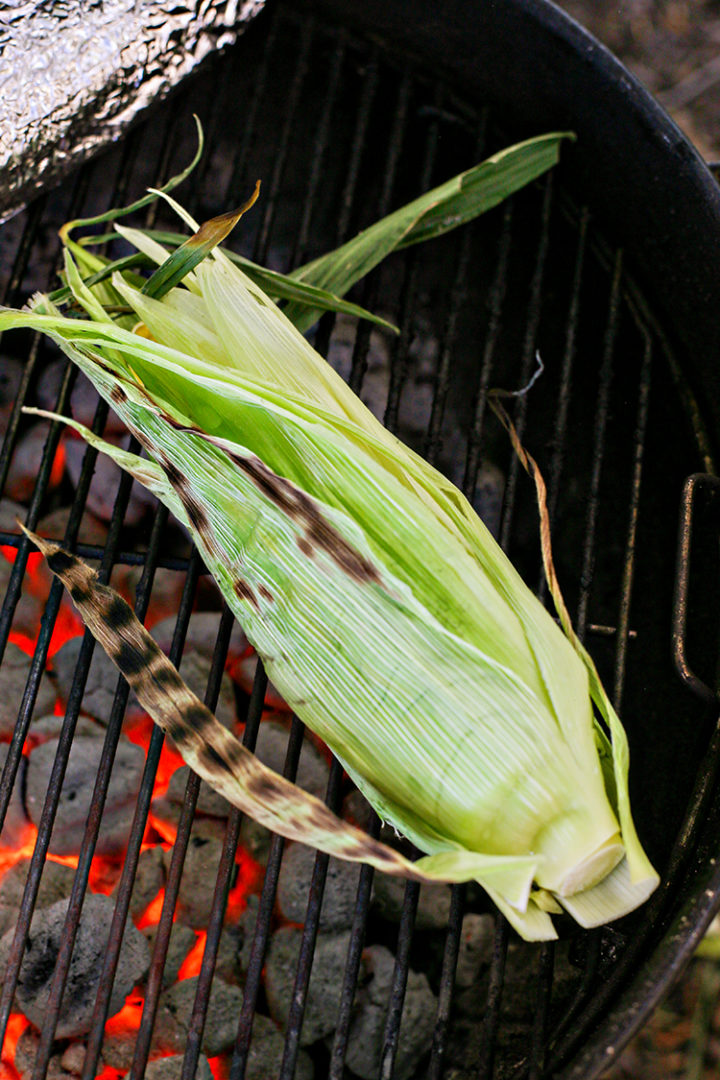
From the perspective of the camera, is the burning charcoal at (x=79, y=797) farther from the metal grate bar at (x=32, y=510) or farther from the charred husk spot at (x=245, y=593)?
the charred husk spot at (x=245, y=593)

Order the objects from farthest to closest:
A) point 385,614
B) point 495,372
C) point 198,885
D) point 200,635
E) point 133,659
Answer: point 495,372, point 200,635, point 198,885, point 133,659, point 385,614

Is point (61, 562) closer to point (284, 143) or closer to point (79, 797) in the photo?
point (79, 797)

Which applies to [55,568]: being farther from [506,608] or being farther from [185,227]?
[185,227]

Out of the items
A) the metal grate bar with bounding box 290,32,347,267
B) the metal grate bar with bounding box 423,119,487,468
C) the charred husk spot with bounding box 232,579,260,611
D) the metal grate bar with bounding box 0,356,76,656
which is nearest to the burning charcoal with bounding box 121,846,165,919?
the metal grate bar with bounding box 0,356,76,656

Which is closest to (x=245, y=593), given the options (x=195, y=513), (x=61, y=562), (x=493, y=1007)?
(x=195, y=513)

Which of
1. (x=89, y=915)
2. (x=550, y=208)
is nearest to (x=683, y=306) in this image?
(x=550, y=208)

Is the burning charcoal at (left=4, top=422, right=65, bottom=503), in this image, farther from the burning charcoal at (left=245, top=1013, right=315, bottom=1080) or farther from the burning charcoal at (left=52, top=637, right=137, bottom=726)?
the burning charcoal at (left=245, top=1013, right=315, bottom=1080)

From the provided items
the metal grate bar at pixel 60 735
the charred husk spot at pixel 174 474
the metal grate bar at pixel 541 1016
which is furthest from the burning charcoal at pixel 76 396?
the metal grate bar at pixel 541 1016
